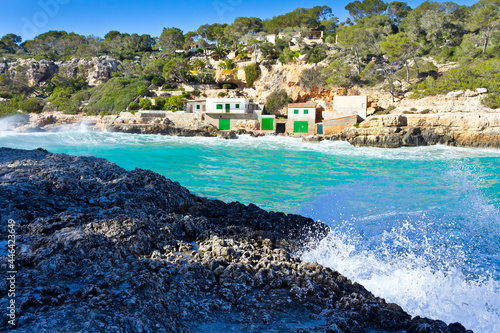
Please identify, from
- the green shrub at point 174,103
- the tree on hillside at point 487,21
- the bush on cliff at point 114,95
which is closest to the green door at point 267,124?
the green shrub at point 174,103

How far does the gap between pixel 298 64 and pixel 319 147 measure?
19.9 m

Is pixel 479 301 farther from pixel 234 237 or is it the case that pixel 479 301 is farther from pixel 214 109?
Result: pixel 214 109

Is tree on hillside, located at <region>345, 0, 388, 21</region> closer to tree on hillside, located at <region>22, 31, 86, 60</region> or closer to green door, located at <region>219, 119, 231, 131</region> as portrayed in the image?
green door, located at <region>219, 119, 231, 131</region>

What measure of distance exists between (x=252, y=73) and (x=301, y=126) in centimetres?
1401

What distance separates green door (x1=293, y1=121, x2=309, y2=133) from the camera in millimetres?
36256

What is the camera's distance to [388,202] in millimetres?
11742

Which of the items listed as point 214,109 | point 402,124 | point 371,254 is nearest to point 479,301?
point 371,254

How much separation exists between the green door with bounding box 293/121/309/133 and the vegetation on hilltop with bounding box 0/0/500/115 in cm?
654

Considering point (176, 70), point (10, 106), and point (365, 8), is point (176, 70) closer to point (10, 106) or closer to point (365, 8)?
point (10, 106)

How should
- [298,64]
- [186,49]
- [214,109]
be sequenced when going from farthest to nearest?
[186,49], [298,64], [214,109]

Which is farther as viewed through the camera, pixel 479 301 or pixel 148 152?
pixel 148 152

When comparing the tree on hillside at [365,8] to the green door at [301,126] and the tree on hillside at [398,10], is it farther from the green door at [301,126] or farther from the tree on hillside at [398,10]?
the green door at [301,126]

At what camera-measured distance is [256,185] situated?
47.6 ft

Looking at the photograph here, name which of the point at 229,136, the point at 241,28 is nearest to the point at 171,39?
the point at 241,28
